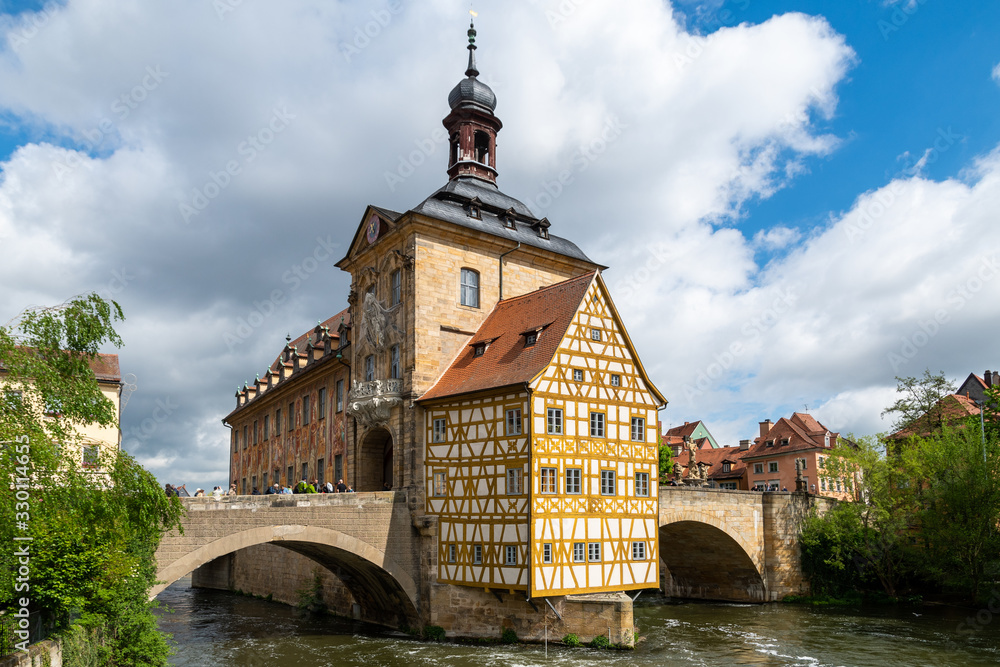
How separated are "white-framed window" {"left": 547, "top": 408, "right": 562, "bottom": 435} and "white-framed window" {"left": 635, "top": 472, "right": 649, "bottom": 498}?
3.60 meters

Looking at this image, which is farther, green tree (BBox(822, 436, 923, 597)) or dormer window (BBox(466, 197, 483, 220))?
green tree (BBox(822, 436, 923, 597))

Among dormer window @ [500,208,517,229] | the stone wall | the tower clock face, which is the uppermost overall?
dormer window @ [500,208,517,229]

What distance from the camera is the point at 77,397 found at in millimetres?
12812

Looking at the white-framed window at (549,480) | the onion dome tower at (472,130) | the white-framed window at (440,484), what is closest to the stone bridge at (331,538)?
the white-framed window at (440,484)

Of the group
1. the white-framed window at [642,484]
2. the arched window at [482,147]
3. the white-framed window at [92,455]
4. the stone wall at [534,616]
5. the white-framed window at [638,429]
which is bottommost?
the stone wall at [534,616]

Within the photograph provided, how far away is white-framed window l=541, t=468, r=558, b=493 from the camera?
23.0 m

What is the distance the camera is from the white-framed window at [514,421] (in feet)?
76.9

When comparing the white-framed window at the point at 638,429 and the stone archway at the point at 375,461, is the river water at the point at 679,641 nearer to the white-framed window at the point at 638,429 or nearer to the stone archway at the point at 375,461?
the stone archway at the point at 375,461

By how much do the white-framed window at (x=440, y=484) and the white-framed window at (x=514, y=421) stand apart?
122 inches

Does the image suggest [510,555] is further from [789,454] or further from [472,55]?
[789,454]

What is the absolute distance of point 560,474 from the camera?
23.3 meters

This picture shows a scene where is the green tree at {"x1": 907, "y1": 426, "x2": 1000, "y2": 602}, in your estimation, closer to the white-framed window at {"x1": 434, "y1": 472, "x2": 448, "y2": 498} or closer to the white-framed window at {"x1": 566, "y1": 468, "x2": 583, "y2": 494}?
the white-framed window at {"x1": 566, "y1": 468, "x2": 583, "y2": 494}

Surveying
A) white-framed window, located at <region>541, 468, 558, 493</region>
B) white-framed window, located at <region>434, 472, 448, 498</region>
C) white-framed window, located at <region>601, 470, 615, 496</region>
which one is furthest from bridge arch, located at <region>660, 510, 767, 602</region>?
white-framed window, located at <region>434, 472, 448, 498</region>

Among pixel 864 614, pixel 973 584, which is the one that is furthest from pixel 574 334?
pixel 973 584
